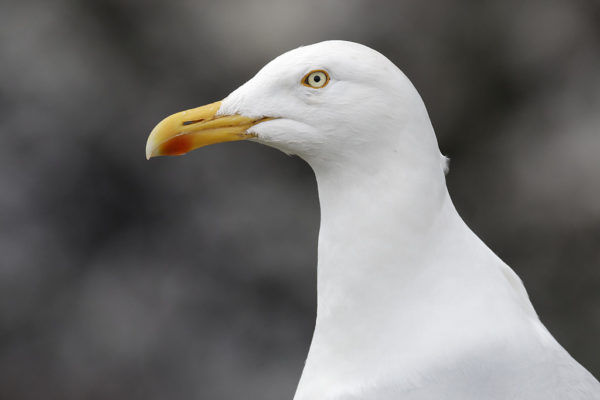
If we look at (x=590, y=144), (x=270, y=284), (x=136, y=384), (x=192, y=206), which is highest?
(x=590, y=144)

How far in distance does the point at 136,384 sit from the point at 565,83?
64.8 inches

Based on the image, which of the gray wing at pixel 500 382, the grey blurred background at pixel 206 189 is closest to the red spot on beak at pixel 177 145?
the gray wing at pixel 500 382

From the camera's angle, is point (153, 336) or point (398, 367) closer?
point (398, 367)

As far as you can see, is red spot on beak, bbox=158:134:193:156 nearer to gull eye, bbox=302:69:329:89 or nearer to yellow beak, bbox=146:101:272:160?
yellow beak, bbox=146:101:272:160

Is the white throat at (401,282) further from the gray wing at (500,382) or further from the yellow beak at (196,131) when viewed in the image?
the yellow beak at (196,131)

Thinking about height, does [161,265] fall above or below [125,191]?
below

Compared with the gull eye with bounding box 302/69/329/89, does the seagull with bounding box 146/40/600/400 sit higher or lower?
lower

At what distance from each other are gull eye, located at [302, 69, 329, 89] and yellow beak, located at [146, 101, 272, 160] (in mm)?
99

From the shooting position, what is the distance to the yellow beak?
1.20 m

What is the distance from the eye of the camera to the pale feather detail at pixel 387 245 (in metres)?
1.12

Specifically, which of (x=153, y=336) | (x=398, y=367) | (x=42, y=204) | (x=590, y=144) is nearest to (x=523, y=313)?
(x=398, y=367)

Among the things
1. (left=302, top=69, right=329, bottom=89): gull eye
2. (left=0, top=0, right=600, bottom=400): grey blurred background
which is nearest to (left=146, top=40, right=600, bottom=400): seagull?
(left=302, top=69, right=329, bottom=89): gull eye

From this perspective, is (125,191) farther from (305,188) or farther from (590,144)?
(590,144)

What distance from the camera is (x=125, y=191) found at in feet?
8.82
